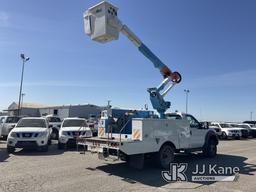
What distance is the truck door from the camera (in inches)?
516

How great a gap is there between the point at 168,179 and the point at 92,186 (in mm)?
2331

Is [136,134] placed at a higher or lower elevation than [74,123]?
lower

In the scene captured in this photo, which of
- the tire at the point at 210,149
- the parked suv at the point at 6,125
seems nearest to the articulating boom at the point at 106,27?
the tire at the point at 210,149

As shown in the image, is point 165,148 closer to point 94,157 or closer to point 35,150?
point 94,157

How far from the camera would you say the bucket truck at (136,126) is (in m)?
10.1

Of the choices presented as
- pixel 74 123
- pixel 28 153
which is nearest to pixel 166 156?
pixel 28 153

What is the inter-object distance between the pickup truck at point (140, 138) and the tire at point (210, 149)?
47.4 inches

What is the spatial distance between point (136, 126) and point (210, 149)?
18.5 ft

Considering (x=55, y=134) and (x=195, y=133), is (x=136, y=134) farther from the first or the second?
(x=55, y=134)

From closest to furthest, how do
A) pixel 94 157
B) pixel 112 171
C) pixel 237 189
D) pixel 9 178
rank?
1. pixel 237 189
2. pixel 9 178
3. pixel 112 171
4. pixel 94 157

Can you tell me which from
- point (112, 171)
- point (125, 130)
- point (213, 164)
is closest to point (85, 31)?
point (125, 130)

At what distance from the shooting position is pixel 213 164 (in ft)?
40.4

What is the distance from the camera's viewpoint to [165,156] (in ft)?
36.7

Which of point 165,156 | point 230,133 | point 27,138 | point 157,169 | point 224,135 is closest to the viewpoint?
point 157,169
